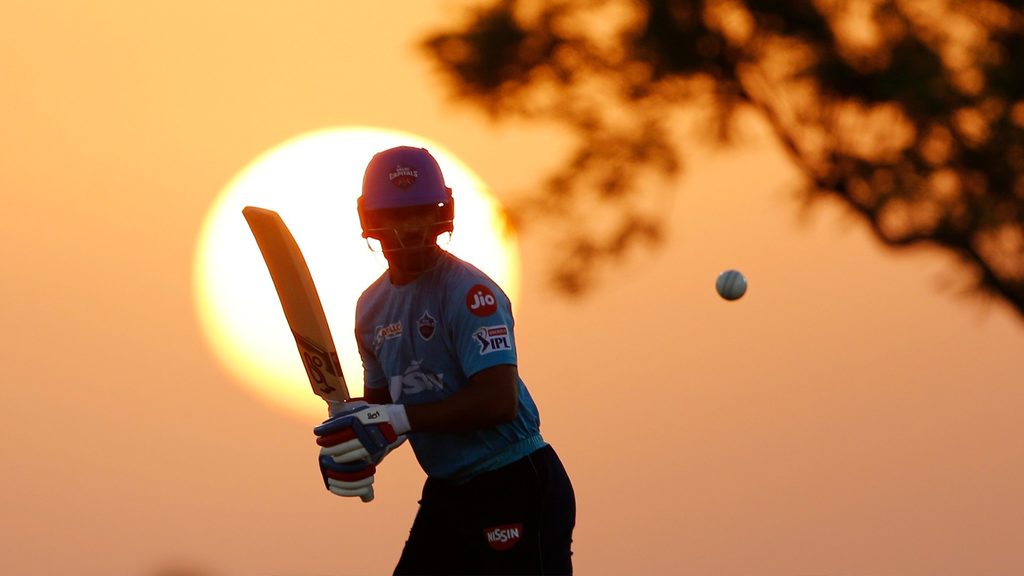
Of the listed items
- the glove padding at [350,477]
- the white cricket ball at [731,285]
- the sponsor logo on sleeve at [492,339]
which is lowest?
the glove padding at [350,477]

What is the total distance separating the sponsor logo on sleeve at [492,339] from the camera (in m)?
4.10

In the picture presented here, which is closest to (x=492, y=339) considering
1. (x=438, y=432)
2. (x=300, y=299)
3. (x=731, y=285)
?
(x=438, y=432)

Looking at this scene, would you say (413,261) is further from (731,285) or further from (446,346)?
(731,285)

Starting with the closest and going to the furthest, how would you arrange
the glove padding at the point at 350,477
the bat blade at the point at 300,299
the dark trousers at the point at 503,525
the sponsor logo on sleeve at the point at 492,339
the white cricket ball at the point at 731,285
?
the sponsor logo on sleeve at the point at 492,339, the glove padding at the point at 350,477, the dark trousers at the point at 503,525, the bat blade at the point at 300,299, the white cricket ball at the point at 731,285

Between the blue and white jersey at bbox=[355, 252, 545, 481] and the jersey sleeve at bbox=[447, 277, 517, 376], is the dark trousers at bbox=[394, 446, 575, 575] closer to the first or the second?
the blue and white jersey at bbox=[355, 252, 545, 481]

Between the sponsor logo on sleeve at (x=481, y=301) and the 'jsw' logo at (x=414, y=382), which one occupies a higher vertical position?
the sponsor logo on sleeve at (x=481, y=301)

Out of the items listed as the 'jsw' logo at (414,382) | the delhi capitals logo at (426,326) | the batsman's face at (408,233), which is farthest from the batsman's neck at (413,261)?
the 'jsw' logo at (414,382)

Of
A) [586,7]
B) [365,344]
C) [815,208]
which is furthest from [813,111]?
[365,344]

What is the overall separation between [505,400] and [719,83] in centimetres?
830

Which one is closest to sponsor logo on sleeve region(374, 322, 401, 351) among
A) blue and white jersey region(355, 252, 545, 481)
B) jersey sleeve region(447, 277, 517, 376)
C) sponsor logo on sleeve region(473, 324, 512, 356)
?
blue and white jersey region(355, 252, 545, 481)

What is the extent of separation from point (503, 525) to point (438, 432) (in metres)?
0.36

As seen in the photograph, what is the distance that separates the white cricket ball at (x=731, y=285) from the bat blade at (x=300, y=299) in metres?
4.98

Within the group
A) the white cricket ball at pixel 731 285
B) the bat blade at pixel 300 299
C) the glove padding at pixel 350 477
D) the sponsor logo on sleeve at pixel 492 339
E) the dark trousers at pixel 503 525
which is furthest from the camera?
the white cricket ball at pixel 731 285

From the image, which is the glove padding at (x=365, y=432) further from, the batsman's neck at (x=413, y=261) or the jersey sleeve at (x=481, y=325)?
the batsman's neck at (x=413, y=261)
